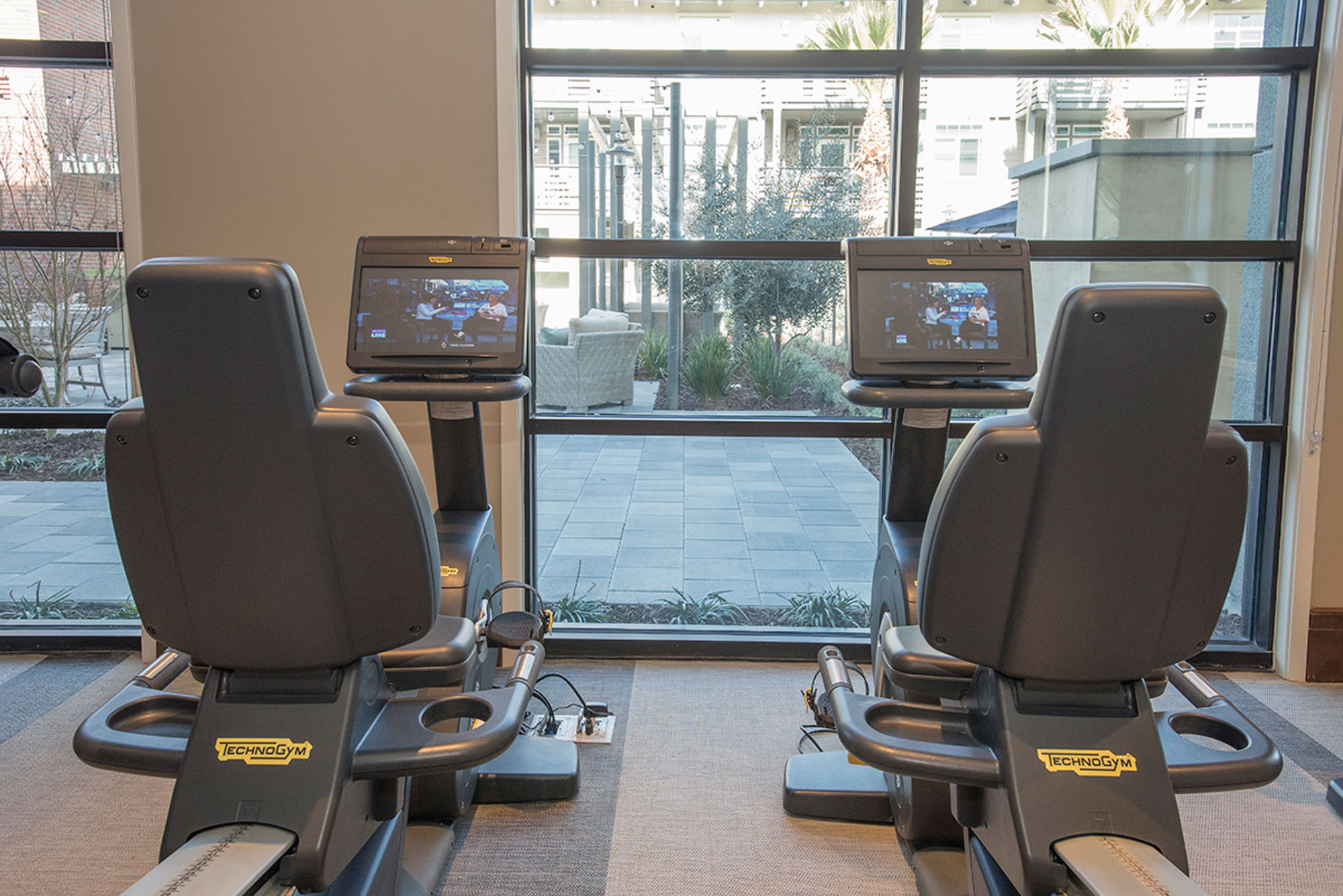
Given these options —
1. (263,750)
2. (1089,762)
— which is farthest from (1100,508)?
(263,750)

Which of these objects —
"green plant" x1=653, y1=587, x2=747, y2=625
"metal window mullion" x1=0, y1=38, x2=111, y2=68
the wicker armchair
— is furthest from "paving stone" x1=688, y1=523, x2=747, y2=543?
"metal window mullion" x1=0, y1=38, x2=111, y2=68

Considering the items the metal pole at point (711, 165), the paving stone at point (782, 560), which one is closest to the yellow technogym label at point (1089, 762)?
the paving stone at point (782, 560)

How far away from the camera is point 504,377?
8.38 feet

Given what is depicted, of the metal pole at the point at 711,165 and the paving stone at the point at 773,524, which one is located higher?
the metal pole at the point at 711,165

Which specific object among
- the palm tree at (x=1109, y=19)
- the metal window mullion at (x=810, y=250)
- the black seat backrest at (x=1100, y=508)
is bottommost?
the black seat backrest at (x=1100, y=508)

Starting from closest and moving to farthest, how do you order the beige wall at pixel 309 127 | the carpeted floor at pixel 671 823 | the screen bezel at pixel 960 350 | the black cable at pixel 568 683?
the carpeted floor at pixel 671 823
the screen bezel at pixel 960 350
the black cable at pixel 568 683
the beige wall at pixel 309 127

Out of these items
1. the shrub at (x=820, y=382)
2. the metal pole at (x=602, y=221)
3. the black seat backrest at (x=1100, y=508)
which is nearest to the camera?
the black seat backrest at (x=1100, y=508)

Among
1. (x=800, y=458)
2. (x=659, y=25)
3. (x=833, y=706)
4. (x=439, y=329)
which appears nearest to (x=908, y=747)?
(x=833, y=706)

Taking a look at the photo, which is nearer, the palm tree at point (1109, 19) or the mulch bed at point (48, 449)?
the palm tree at point (1109, 19)

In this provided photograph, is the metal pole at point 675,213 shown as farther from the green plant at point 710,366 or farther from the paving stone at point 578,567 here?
the paving stone at point 578,567

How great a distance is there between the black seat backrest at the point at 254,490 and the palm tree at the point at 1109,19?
10.1ft

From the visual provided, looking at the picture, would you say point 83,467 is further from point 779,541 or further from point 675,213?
point 779,541

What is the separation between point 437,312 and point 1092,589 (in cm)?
178

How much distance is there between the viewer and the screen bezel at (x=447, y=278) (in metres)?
2.48
